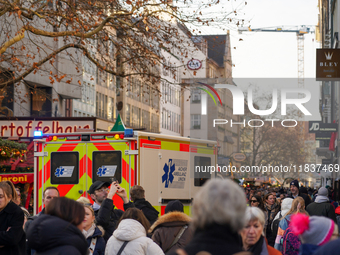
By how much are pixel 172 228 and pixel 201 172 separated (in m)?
7.79

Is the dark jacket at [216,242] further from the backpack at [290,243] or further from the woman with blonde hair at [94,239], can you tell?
the backpack at [290,243]

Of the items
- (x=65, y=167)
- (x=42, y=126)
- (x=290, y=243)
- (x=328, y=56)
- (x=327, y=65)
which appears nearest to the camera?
(x=290, y=243)

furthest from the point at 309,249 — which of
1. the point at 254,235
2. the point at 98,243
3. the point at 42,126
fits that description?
the point at 42,126

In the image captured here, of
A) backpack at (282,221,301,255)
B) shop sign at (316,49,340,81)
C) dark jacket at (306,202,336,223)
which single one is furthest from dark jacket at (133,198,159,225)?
shop sign at (316,49,340,81)

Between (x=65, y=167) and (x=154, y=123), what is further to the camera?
(x=154, y=123)

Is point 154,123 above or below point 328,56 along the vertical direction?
below

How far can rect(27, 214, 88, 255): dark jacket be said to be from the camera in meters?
3.63

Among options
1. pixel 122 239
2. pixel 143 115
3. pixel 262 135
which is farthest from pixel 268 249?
pixel 143 115

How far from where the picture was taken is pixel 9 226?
19.8 feet

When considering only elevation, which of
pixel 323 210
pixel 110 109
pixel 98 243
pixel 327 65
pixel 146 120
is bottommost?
pixel 323 210

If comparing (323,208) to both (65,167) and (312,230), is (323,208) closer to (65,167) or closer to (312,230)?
(65,167)

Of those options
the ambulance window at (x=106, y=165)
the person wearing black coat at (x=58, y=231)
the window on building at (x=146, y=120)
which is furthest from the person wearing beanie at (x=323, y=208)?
the window on building at (x=146, y=120)

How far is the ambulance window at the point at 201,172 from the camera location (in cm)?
1385

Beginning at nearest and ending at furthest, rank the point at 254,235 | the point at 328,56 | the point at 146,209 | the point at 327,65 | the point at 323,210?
the point at 254,235, the point at 146,209, the point at 323,210, the point at 327,65, the point at 328,56
